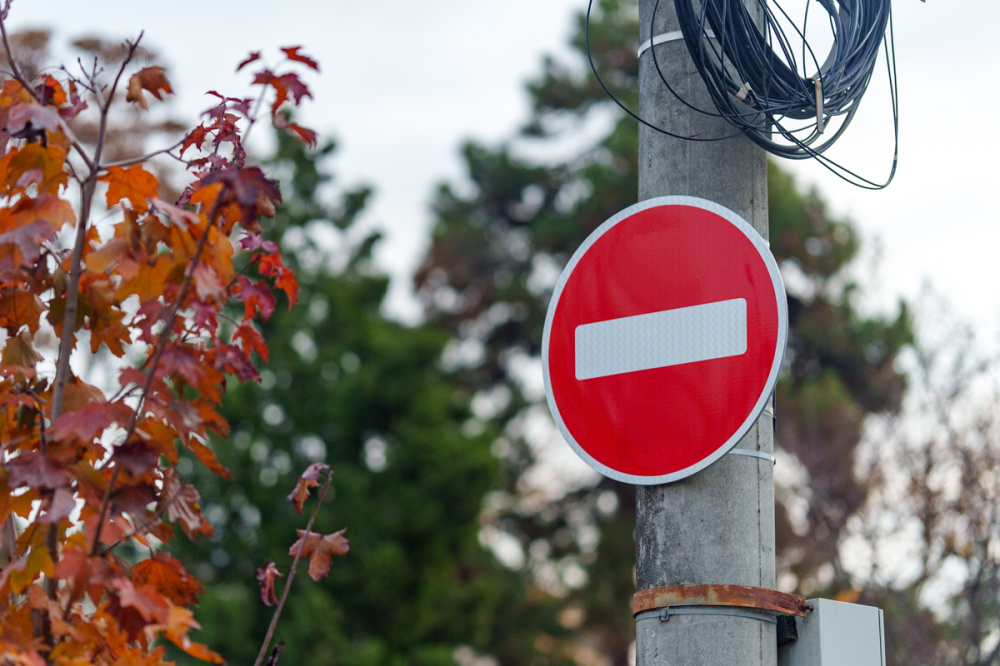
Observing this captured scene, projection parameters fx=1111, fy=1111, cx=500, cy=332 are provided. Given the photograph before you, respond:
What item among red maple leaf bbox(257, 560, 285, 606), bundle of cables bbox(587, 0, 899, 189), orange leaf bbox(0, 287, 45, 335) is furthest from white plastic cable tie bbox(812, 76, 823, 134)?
orange leaf bbox(0, 287, 45, 335)

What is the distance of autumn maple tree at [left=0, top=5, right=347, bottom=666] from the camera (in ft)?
5.36

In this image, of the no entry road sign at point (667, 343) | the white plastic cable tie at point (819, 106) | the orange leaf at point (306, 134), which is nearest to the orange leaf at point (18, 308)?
the orange leaf at point (306, 134)

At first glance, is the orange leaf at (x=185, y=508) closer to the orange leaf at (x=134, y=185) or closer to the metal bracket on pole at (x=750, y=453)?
the orange leaf at (x=134, y=185)

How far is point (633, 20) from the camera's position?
1914cm

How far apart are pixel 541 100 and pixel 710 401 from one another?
17.6 metres

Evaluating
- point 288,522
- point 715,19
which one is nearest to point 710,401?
point 715,19

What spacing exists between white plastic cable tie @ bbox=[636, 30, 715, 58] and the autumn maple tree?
86cm

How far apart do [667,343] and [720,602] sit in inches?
20.6

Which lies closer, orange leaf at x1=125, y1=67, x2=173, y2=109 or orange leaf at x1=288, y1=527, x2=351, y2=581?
orange leaf at x1=125, y1=67, x2=173, y2=109

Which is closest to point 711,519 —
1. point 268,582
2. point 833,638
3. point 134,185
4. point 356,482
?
point 833,638

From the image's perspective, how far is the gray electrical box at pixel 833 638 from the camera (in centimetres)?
203

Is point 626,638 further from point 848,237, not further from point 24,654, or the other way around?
point 24,654

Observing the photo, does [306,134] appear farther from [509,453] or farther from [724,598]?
[509,453]

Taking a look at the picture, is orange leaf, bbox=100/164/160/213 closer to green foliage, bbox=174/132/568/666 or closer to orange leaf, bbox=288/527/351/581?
orange leaf, bbox=288/527/351/581
